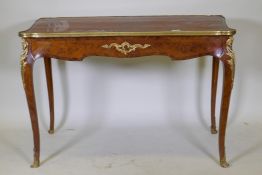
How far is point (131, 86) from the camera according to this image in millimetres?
2230

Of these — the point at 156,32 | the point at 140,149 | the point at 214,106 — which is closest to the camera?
the point at 156,32

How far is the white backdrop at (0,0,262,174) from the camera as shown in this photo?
2.07 metres

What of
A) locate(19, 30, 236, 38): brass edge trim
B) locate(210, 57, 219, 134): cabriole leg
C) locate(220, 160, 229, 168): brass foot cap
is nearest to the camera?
locate(19, 30, 236, 38): brass edge trim

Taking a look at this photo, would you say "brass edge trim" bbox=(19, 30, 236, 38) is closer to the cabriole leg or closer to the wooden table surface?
the wooden table surface

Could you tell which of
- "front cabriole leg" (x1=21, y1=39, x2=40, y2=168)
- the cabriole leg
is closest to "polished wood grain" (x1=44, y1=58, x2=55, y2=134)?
"front cabriole leg" (x1=21, y1=39, x2=40, y2=168)

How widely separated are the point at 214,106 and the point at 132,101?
44 centimetres

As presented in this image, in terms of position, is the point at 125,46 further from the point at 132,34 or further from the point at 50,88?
the point at 50,88

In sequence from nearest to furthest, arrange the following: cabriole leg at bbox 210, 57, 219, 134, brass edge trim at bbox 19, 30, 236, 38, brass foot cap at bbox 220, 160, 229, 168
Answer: brass edge trim at bbox 19, 30, 236, 38
brass foot cap at bbox 220, 160, 229, 168
cabriole leg at bbox 210, 57, 219, 134

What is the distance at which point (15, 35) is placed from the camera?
2.13 metres

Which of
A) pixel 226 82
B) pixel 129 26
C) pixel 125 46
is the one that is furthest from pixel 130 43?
pixel 226 82

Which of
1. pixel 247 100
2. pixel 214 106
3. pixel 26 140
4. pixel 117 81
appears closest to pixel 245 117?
pixel 247 100

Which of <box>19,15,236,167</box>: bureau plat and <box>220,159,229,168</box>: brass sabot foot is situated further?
<box>220,159,229,168</box>: brass sabot foot

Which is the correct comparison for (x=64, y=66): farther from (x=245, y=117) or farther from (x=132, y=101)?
(x=245, y=117)

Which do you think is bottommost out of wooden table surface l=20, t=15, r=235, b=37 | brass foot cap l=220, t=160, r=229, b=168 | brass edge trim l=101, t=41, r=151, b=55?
brass foot cap l=220, t=160, r=229, b=168
